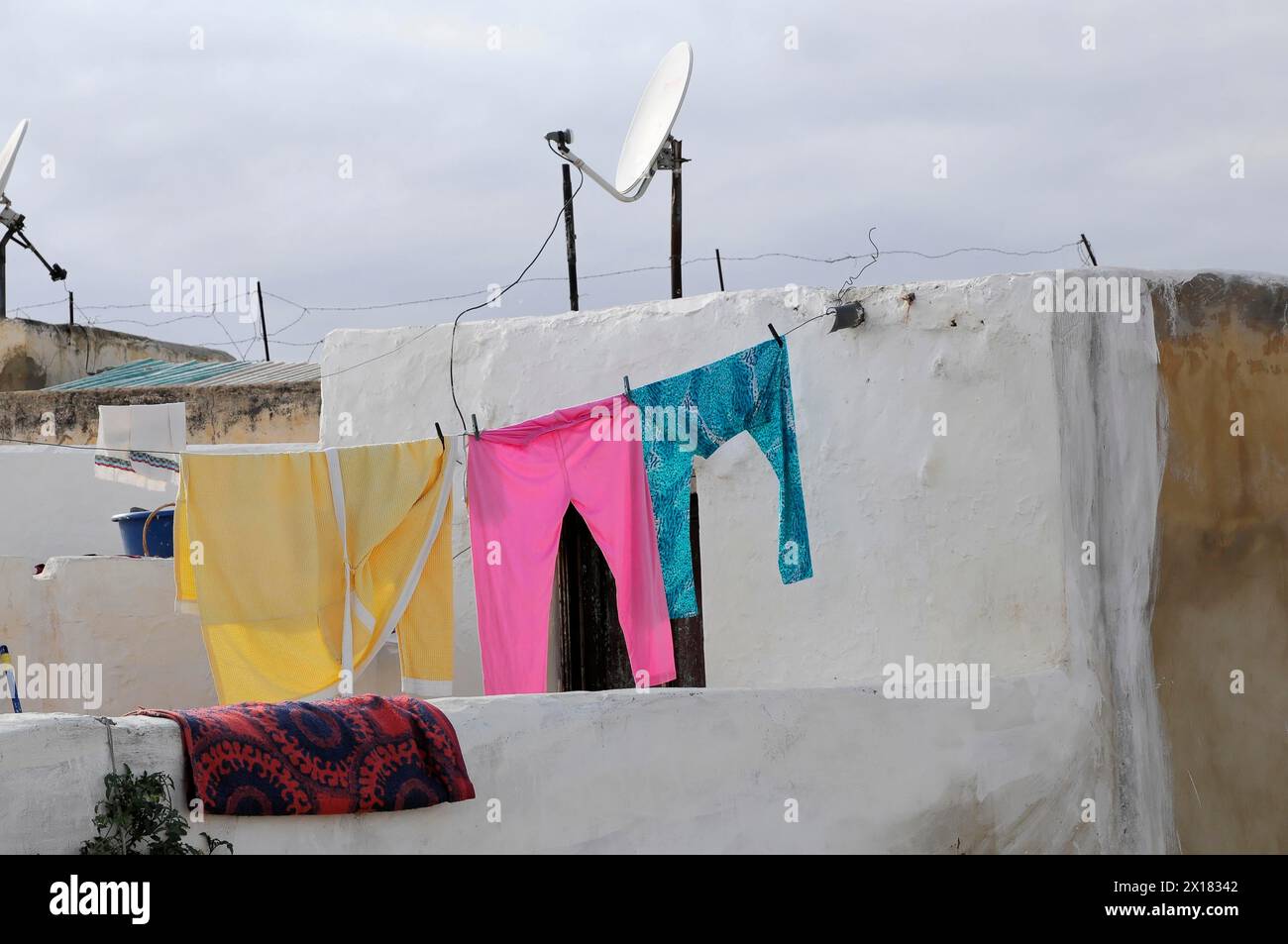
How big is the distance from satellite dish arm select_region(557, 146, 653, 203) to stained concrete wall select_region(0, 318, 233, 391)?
8056 mm

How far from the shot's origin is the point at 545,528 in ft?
25.5

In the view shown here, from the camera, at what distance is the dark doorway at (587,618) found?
937cm

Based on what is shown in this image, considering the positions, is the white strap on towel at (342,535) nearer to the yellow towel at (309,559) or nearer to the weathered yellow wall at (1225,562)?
the yellow towel at (309,559)

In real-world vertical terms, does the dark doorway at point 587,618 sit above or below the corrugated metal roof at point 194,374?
below

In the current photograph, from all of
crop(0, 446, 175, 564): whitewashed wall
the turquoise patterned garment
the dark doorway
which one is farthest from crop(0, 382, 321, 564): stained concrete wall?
the turquoise patterned garment

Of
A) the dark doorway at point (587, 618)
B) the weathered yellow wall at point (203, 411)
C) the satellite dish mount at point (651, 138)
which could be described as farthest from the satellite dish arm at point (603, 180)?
the weathered yellow wall at point (203, 411)

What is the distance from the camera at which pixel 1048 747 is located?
23.2 ft

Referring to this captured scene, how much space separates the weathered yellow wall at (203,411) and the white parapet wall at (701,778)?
262 inches

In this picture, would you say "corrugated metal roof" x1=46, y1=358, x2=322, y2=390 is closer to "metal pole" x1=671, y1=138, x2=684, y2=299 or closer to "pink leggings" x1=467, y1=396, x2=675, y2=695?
"metal pole" x1=671, y1=138, x2=684, y2=299

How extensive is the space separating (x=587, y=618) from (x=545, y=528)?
176cm

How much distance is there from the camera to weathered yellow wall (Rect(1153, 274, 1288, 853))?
7.80 m

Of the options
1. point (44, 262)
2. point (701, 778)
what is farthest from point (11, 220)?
point (701, 778)

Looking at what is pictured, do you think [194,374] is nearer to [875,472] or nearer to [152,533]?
[152,533]
